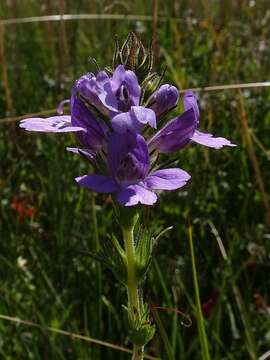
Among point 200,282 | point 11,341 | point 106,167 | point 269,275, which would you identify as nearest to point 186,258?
point 200,282

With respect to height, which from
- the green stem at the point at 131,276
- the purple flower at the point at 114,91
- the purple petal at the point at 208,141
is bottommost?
the green stem at the point at 131,276

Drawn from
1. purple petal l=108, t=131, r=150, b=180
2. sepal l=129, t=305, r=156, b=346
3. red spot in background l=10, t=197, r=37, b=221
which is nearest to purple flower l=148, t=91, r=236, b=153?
purple petal l=108, t=131, r=150, b=180

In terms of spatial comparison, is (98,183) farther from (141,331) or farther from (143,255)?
(141,331)

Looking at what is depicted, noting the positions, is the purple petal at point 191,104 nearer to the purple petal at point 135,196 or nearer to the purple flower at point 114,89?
the purple flower at point 114,89

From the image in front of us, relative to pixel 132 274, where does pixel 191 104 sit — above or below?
above

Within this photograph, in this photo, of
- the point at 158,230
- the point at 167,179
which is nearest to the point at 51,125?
the point at 167,179

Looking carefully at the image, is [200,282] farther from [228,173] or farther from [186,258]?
[228,173]

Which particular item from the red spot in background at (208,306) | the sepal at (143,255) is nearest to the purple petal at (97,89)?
the sepal at (143,255)
